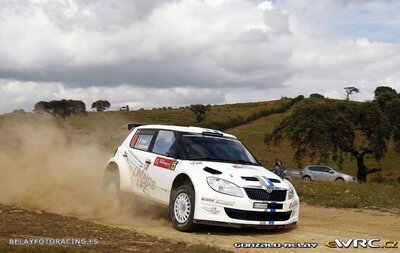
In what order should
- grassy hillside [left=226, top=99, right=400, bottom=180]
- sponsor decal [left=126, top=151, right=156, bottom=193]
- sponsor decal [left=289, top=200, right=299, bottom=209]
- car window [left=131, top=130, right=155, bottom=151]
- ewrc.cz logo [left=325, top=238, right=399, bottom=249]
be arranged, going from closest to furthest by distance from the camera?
ewrc.cz logo [left=325, top=238, right=399, bottom=249] < sponsor decal [left=289, top=200, right=299, bottom=209] < sponsor decal [left=126, top=151, right=156, bottom=193] < car window [left=131, top=130, right=155, bottom=151] < grassy hillside [left=226, top=99, right=400, bottom=180]

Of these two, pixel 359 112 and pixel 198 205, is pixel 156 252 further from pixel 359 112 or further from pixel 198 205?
pixel 359 112

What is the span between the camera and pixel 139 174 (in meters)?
10.3

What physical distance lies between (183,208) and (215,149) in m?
1.53

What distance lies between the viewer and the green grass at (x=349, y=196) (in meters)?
13.7

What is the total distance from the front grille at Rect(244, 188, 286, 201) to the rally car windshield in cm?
114

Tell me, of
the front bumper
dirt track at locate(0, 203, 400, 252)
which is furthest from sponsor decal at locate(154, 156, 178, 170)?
the front bumper

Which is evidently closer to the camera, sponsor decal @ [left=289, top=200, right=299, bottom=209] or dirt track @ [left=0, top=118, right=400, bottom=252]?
dirt track @ [left=0, top=118, right=400, bottom=252]

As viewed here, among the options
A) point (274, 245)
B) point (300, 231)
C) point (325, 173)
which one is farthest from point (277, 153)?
point (274, 245)

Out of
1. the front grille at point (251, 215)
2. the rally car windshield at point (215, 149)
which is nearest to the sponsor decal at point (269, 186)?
the front grille at point (251, 215)

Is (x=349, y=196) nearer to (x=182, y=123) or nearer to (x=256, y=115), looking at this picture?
(x=182, y=123)

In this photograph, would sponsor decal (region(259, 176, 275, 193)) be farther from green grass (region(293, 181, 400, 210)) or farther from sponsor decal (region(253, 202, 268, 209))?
green grass (region(293, 181, 400, 210))

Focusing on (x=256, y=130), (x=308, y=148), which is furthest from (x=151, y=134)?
(x=256, y=130)

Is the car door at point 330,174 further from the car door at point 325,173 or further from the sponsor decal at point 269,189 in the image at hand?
the sponsor decal at point 269,189

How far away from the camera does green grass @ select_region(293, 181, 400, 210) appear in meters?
13.7
